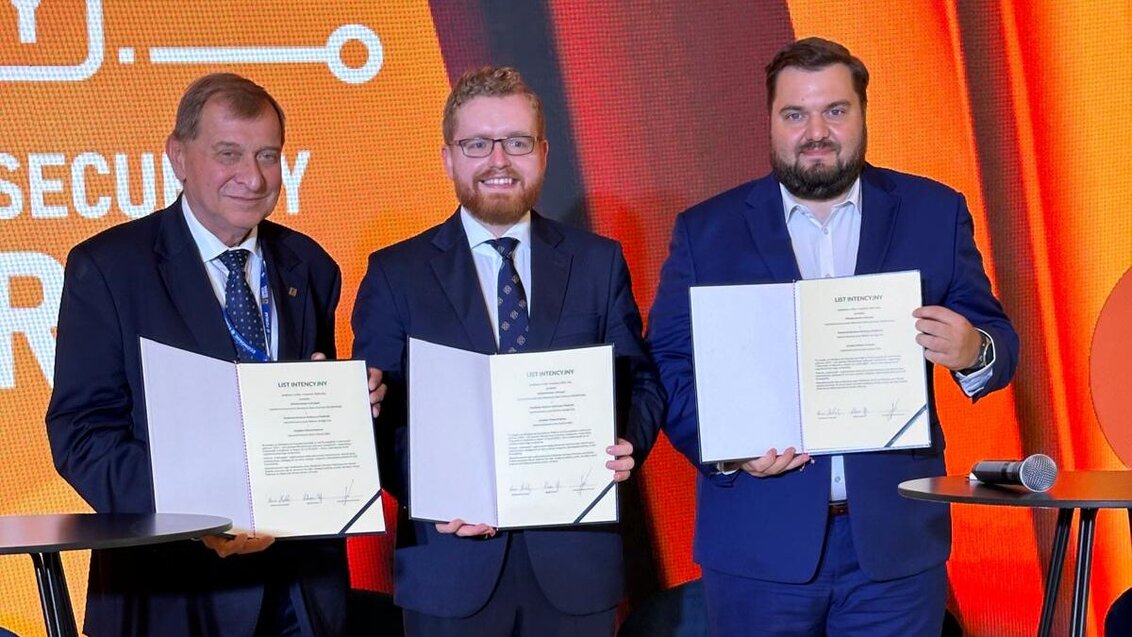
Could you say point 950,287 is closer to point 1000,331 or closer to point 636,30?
point 1000,331

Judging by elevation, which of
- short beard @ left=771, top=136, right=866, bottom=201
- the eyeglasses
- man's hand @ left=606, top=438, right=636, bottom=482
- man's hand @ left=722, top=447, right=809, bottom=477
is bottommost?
man's hand @ left=722, top=447, right=809, bottom=477

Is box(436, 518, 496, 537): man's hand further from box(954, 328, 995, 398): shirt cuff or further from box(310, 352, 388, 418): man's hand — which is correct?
A: box(954, 328, 995, 398): shirt cuff

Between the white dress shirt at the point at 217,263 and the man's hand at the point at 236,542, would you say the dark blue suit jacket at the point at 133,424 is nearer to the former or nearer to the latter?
the white dress shirt at the point at 217,263

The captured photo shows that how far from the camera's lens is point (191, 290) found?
2.81 m

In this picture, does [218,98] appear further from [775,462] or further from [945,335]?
[945,335]

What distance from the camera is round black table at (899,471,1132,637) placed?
2354 millimetres

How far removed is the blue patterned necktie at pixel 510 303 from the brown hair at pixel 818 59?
776mm

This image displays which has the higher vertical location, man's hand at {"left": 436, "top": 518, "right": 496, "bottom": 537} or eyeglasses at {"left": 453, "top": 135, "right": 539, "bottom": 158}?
eyeglasses at {"left": 453, "top": 135, "right": 539, "bottom": 158}

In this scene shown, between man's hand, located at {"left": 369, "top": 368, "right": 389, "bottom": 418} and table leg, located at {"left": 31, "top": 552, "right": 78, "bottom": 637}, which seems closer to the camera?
table leg, located at {"left": 31, "top": 552, "right": 78, "bottom": 637}

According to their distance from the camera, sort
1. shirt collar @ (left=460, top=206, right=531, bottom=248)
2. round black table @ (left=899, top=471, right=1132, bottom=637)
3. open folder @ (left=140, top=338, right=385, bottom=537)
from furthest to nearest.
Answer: shirt collar @ (left=460, top=206, right=531, bottom=248)
open folder @ (left=140, top=338, right=385, bottom=537)
round black table @ (left=899, top=471, right=1132, bottom=637)

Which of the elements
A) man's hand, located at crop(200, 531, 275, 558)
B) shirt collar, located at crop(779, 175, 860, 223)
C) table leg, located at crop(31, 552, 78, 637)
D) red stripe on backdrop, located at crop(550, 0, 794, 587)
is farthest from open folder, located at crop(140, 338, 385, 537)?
red stripe on backdrop, located at crop(550, 0, 794, 587)

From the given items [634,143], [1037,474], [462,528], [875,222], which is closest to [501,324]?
[462,528]

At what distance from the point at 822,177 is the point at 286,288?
4.18 ft

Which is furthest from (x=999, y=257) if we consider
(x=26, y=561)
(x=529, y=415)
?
(x=26, y=561)
